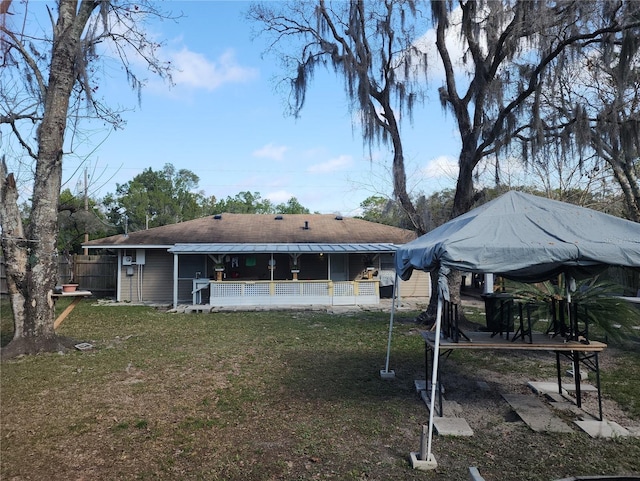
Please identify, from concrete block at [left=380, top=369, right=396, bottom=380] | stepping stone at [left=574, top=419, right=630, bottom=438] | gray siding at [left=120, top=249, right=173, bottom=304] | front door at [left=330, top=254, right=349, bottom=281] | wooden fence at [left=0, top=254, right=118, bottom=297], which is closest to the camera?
stepping stone at [left=574, top=419, right=630, bottom=438]

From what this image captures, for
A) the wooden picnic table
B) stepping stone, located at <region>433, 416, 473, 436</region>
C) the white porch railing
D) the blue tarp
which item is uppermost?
the blue tarp

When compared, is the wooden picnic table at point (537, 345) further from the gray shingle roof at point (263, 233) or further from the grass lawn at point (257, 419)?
the gray shingle roof at point (263, 233)

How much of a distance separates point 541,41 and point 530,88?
3.25 ft

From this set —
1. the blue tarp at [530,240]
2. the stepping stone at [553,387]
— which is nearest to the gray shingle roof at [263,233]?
the stepping stone at [553,387]

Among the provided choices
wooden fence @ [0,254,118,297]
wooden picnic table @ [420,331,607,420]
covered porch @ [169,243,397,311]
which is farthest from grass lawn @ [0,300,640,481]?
wooden fence @ [0,254,118,297]

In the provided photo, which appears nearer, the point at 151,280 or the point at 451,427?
the point at 451,427

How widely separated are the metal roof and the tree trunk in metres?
7.84

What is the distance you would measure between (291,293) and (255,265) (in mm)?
2759

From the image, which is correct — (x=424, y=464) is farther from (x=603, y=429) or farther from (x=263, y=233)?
(x=263, y=233)

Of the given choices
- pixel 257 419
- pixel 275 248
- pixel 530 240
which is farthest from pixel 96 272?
pixel 530 240

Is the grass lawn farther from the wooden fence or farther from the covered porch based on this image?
the wooden fence

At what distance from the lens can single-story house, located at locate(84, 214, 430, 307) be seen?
1617 centimetres

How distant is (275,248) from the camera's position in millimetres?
16422

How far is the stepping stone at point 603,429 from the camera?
14.1 feet
